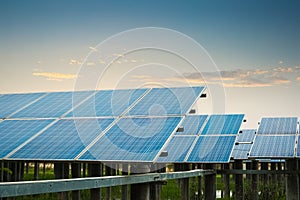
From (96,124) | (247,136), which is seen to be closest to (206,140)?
(96,124)

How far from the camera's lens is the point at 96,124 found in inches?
506

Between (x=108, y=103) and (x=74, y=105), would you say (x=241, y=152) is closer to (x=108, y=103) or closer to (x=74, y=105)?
(x=108, y=103)

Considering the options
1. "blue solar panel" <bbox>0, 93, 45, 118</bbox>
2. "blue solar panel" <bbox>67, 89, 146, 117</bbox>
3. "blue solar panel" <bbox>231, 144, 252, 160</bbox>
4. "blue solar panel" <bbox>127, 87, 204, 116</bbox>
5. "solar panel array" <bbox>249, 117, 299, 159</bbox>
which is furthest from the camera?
"blue solar panel" <bbox>231, 144, 252, 160</bbox>

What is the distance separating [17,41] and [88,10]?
3.56 metres

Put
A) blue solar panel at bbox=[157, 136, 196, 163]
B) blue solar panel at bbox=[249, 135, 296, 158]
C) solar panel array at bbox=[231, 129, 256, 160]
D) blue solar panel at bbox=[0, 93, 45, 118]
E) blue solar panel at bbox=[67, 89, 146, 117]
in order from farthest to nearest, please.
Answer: solar panel array at bbox=[231, 129, 256, 160] < blue solar panel at bbox=[249, 135, 296, 158] < blue solar panel at bbox=[157, 136, 196, 163] < blue solar panel at bbox=[0, 93, 45, 118] < blue solar panel at bbox=[67, 89, 146, 117]

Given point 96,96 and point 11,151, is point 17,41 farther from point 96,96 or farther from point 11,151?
point 11,151

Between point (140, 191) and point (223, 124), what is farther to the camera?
point (223, 124)

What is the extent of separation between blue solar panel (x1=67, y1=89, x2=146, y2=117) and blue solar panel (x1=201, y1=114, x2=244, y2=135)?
5.55 meters

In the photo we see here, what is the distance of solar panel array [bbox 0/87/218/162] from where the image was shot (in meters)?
11.2

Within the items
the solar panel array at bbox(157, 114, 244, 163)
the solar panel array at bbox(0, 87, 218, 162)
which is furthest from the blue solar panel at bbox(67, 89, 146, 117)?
the solar panel array at bbox(157, 114, 244, 163)

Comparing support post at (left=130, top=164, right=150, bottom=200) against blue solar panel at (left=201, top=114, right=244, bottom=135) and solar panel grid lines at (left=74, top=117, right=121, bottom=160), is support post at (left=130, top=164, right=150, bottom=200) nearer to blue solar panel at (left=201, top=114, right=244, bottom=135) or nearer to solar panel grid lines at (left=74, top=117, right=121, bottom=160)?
solar panel grid lines at (left=74, top=117, right=121, bottom=160)

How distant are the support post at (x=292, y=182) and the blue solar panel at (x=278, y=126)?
3925mm

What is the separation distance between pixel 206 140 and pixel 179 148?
144 cm

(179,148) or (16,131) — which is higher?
(16,131)
